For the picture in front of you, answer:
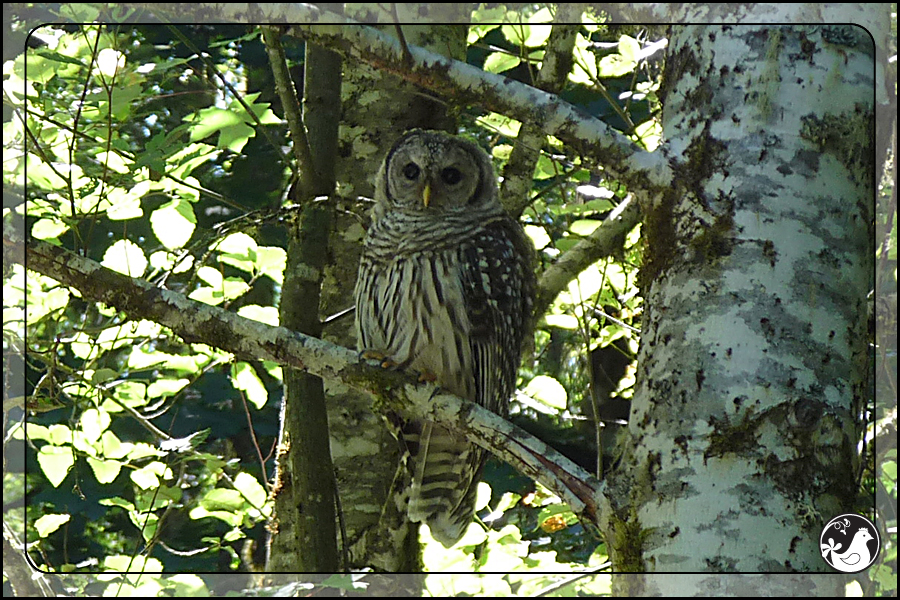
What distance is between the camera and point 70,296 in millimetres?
Result: 1915

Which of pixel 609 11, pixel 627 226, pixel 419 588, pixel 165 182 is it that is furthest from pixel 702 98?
pixel 165 182

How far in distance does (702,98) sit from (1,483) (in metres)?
1.43

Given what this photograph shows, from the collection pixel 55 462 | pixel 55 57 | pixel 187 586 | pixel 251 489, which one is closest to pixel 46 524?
pixel 55 462

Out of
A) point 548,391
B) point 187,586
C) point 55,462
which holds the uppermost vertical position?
point 548,391

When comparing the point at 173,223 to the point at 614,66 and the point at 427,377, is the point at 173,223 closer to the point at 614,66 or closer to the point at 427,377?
the point at 427,377

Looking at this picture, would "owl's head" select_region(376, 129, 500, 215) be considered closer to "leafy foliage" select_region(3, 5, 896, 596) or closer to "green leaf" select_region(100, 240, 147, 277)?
"leafy foliage" select_region(3, 5, 896, 596)

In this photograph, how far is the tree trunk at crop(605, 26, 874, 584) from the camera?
1064 mm

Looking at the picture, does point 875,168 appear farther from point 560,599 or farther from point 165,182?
point 165,182

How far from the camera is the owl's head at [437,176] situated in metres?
1.85

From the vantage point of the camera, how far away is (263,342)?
1441 millimetres

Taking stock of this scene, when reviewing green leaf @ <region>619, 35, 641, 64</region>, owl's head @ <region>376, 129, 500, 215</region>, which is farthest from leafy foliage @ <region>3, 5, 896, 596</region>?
owl's head @ <region>376, 129, 500, 215</region>

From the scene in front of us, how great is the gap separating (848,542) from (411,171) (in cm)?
113

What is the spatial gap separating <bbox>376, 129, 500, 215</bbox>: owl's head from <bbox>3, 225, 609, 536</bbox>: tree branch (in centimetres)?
49

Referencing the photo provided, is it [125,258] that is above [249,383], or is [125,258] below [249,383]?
above
